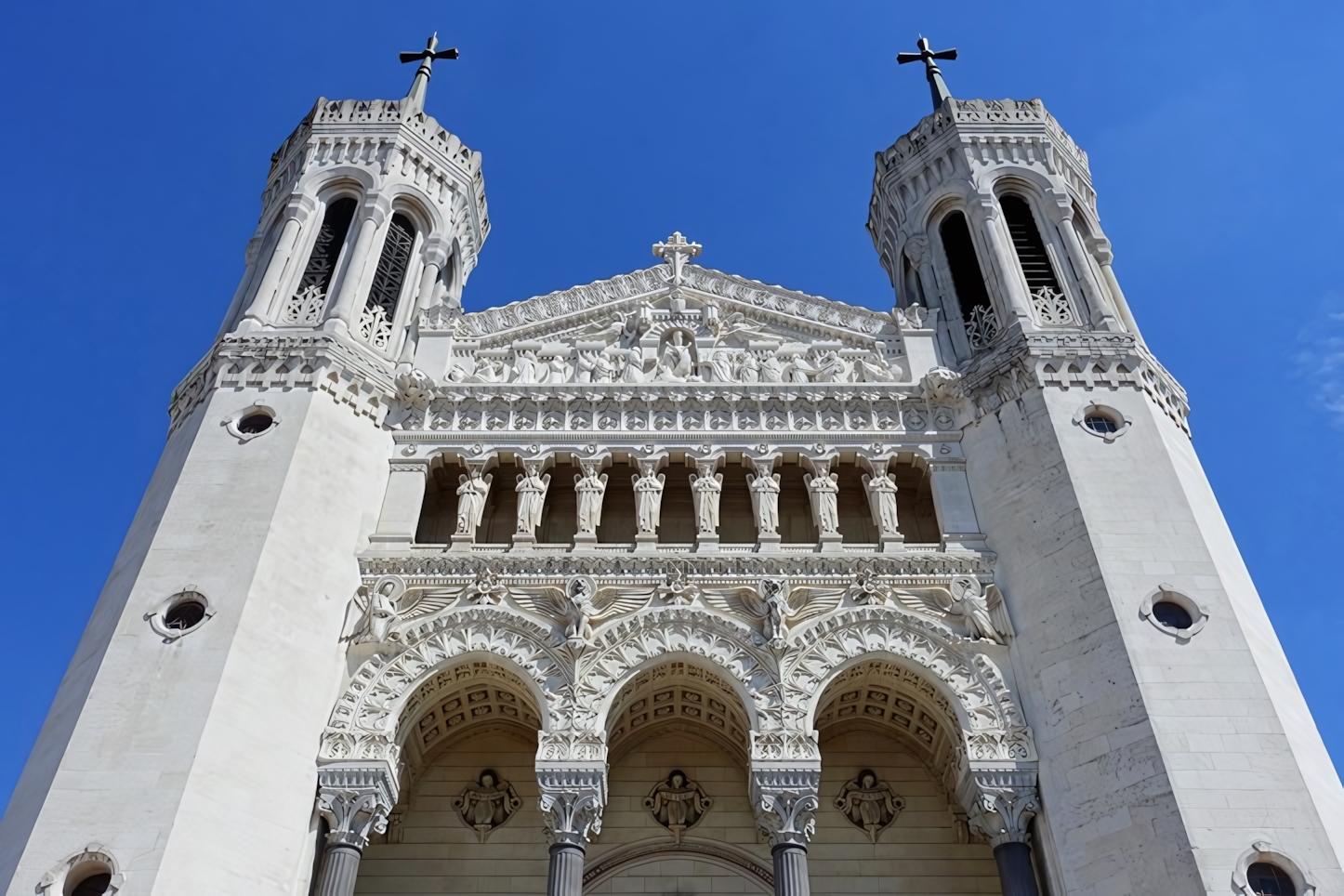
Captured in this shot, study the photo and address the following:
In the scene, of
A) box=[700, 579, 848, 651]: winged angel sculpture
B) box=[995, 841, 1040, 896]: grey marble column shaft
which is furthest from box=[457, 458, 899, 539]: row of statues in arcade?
box=[995, 841, 1040, 896]: grey marble column shaft

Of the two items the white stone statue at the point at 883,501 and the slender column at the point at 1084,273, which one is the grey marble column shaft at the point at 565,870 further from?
the slender column at the point at 1084,273

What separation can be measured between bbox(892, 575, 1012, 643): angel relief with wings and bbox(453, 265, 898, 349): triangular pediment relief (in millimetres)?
6126

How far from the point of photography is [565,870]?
1436 centimetres

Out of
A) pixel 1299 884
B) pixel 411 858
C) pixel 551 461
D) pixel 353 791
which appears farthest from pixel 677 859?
pixel 1299 884

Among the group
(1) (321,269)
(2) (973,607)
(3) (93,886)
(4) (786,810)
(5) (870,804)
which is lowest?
(3) (93,886)

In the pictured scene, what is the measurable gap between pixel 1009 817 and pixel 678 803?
16.4 feet

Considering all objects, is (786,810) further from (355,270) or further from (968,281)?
(355,270)

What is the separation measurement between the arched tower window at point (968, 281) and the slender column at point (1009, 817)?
866cm

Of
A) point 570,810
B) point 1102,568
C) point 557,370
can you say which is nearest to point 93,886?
point 570,810

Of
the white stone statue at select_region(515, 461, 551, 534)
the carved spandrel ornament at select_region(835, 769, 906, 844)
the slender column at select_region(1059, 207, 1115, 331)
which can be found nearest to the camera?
the carved spandrel ornament at select_region(835, 769, 906, 844)

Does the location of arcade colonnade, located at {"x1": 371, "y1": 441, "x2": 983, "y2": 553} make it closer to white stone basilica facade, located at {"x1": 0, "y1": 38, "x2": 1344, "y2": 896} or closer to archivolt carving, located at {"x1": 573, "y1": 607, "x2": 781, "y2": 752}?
white stone basilica facade, located at {"x1": 0, "y1": 38, "x2": 1344, "y2": 896}

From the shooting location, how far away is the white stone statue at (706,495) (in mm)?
18078

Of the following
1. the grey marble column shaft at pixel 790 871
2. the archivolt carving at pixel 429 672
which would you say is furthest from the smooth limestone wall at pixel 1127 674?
the archivolt carving at pixel 429 672

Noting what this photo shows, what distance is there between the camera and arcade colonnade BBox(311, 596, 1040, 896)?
47.8ft
